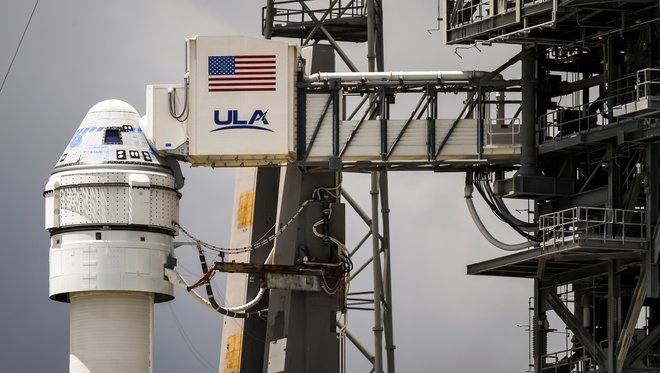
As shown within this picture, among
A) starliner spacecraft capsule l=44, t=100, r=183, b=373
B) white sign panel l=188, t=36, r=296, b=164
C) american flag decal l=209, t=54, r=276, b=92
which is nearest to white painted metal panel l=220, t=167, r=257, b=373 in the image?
starliner spacecraft capsule l=44, t=100, r=183, b=373

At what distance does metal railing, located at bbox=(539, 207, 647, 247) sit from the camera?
Answer: 7562 cm

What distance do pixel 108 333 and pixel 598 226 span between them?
17.3 m

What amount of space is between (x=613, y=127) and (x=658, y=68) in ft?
8.00

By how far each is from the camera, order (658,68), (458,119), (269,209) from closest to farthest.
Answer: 1. (658,68)
2. (458,119)
3. (269,209)

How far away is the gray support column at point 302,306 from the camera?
276 feet

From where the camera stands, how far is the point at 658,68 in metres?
75.3

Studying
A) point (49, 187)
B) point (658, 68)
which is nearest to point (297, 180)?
point (49, 187)

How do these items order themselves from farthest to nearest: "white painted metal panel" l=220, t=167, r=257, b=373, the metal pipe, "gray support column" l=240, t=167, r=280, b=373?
"white painted metal panel" l=220, t=167, r=257, b=373 < "gray support column" l=240, t=167, r=280, b=373 < the metal pipe

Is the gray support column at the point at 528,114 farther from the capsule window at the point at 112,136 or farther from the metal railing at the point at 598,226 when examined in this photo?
the capsule window at the point at 112,136

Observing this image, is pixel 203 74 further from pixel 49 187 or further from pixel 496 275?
pixel 496 275

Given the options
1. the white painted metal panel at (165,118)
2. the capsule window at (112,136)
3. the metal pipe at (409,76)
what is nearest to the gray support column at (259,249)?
the capsule window at (112,136)

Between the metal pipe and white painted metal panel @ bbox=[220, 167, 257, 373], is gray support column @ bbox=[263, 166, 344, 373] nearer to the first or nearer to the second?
white painted metal panel @ bbox=[220, 167, 257, 373]

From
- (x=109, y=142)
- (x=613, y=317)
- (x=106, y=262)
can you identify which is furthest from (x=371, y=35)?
(x=613, y=317)

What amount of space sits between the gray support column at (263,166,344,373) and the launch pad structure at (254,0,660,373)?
12.4 ft
